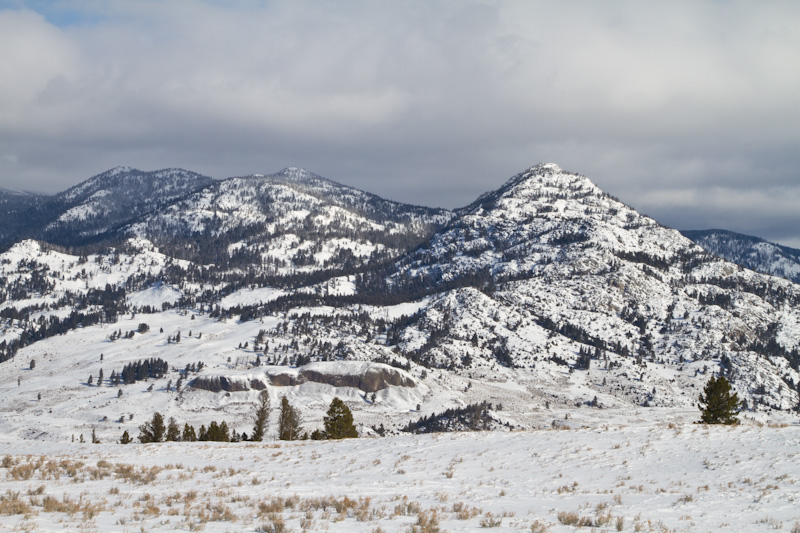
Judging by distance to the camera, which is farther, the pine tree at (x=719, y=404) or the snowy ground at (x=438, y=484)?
the pine tree at (x=719, y=404)

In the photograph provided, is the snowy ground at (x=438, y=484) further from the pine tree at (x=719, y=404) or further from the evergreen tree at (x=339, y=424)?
the pine tree at (x=719, y=404)

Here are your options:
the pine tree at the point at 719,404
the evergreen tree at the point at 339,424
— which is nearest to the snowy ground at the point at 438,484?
the evergreen tree at the point at 339,424

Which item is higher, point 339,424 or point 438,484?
point 438,484

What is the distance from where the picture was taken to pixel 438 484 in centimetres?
2894

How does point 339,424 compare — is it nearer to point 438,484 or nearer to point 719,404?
point 719,404

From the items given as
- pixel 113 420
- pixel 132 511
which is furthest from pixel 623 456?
pixel 113 420

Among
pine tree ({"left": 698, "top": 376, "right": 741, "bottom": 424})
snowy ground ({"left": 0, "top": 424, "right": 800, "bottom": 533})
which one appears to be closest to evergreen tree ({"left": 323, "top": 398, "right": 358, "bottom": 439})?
snowy ground ({"left": 0, "top": 424, "right": 800, "bottom": 533})

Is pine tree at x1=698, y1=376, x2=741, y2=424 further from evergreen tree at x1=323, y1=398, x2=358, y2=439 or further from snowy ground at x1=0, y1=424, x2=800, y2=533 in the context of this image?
evergreen tree at x1=323, y1=398, x2=358, y2=439

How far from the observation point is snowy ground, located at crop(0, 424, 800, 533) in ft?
65.3

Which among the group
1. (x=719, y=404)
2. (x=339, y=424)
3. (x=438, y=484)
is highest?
(x=438, y=484)

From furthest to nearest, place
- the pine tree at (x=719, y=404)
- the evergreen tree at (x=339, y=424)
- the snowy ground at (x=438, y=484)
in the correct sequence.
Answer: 1. the evergreen tree at (x=339, y=424)
2. the pine tree at (x=719, y=404)
3. the snowy ground at (x=438, y=484)

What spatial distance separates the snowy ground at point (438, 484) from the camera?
19.9 metres

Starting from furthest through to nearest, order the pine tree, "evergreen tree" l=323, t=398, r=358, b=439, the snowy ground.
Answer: "evergreen tree" l=323, t=398, r=358, b=439 → the pine tree → the snowy ground

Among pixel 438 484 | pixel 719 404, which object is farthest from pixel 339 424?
pixel 438 484
